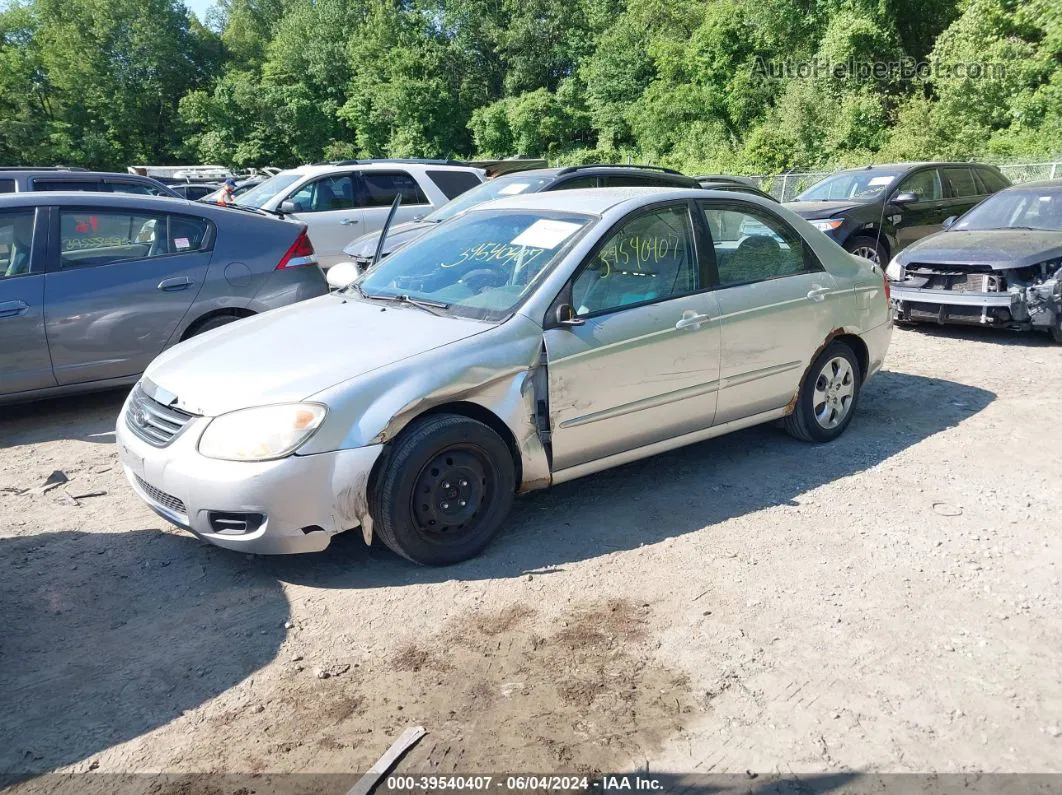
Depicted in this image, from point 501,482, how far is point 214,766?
1.76 m

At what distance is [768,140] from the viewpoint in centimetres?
3009

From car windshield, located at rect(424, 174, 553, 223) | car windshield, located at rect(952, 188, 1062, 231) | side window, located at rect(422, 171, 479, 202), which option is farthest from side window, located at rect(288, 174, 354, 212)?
car windshield, located at rect(952, 188, 1062, 231)

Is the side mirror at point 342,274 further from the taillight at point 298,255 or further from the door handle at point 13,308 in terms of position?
the door handle at point 13,308

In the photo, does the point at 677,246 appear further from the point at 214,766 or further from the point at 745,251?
the point at 214,766

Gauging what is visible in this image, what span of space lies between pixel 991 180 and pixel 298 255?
10599 mm

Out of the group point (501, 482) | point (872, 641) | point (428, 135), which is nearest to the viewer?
point (872, 641)

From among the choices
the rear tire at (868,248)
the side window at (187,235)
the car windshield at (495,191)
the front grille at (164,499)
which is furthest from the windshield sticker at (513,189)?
the front grille at (164,499)

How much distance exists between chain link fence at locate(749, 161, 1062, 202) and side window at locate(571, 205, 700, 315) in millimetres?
15642

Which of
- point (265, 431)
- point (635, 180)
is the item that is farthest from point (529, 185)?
point (265, 431)

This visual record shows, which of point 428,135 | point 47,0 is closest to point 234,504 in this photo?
point 428,135

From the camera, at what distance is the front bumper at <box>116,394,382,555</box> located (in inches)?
138

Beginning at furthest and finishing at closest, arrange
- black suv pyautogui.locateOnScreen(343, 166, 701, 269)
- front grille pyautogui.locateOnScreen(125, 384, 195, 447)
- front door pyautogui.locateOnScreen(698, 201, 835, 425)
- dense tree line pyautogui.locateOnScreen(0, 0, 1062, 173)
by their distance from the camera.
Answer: dense tree line pyautogui.locateOnScreen(0, 0, 1062, 173), black suv pyautogui.locateOnScreen(343, 166, 701, 269), front door pyautogui.locateOnScreen(698, 201, 835, 425), front grille pyautogui.locateOnScreen(125, 384, 195, 447)

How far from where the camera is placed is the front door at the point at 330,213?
11.1 metres

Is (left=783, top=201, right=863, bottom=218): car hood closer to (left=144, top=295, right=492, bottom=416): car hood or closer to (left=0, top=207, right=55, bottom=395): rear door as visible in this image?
(left=144, top=295, right=492, bottom=416): car hood
